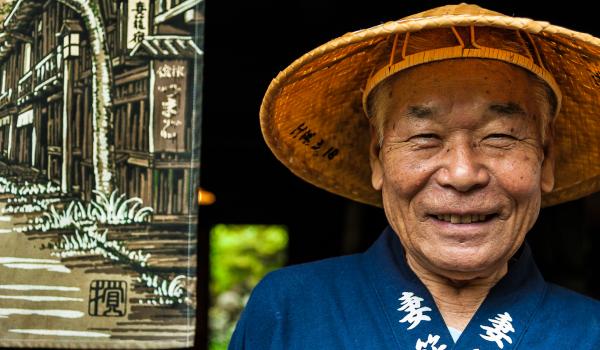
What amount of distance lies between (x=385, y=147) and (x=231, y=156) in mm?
5064

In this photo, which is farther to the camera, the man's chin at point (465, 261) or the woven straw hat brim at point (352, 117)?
the woven straw hat brim at point (352, 117)

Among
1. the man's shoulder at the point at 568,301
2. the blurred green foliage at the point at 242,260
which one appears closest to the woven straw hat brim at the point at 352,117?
the man's shoulder at the point at 568,301

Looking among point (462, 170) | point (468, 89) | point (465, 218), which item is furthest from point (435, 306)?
point (468, 89)

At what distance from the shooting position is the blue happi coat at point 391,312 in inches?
61.8

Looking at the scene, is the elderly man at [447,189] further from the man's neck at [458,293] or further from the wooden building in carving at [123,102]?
the wooden building in carving at [123,102]

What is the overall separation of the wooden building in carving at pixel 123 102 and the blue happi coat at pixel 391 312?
12.0 inches

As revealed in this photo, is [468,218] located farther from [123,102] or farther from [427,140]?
[123,102]

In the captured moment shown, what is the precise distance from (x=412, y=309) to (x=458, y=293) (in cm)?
13

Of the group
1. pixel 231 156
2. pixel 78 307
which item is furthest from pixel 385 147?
pixel 231 156

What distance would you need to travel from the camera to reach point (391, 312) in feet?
5.31

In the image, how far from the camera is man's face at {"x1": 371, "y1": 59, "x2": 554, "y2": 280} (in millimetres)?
1534

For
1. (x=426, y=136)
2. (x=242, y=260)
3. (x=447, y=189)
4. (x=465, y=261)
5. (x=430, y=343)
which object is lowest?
(x=242, y=260)

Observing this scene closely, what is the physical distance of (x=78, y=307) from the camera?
62.8 inches

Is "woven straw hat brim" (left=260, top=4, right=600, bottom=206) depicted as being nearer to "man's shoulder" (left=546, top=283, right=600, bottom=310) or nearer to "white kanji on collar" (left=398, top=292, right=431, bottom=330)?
"man's shoulder" (left=546, top=283, right=600, bottom=310)
